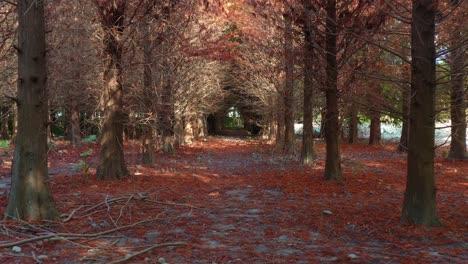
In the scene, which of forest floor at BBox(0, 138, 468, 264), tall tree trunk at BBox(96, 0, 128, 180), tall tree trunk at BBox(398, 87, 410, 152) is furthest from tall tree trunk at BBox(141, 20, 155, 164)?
tall tree trunk at BBox(398, 87, 410, 152)

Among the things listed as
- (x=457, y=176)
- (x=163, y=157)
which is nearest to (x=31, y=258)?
(x=457, y=176)

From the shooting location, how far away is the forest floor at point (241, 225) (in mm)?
4574

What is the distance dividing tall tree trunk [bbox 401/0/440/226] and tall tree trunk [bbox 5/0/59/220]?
15.9 feet

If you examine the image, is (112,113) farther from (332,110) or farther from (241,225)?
(241,225)

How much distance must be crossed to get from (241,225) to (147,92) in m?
7.98

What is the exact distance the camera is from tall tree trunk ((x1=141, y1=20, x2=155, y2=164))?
11.6m

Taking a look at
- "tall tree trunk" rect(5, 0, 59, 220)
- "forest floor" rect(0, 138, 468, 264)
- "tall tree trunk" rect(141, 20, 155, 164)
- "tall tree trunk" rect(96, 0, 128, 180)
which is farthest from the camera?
"tall tree trunk" rect(141, 20, 155, 164)

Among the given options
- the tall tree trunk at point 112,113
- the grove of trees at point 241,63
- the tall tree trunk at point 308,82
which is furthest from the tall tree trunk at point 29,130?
the tall tree trunk at point 308,82

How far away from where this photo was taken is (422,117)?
5.74m

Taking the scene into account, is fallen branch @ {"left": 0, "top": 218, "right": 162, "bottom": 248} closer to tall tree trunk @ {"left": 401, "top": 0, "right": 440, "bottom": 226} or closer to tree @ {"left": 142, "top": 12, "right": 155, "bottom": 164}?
tall tree trunk @ {"left": 401, "top": 0, "right": 440, "bottom": 226}

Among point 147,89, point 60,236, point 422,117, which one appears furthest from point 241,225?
point 147,89

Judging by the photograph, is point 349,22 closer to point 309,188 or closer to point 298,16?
point 298,16

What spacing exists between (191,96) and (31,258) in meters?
14.9

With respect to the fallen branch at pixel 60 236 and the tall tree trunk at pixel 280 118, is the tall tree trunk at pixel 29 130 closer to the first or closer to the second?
the fallen branch at pixel 60 236
